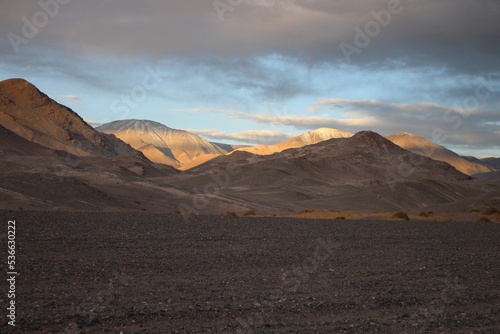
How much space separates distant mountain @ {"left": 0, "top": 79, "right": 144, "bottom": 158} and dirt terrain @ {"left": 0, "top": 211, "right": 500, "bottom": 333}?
313ft

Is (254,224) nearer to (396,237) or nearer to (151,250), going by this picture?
(396,237)

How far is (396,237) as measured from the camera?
19594mm

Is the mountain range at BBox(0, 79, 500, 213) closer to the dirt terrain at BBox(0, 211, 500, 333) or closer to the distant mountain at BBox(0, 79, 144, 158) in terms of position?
the distant mountain at BBox(0, 79, 144, 158)

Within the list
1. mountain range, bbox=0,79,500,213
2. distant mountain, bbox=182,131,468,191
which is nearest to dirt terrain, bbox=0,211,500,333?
mountain range, bbox=0,79,500,213

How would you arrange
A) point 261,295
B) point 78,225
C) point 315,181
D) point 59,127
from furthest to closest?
point 59,127 < point 315,181 < point 78,225 < point 261,295

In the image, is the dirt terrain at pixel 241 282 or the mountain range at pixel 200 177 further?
the mountain range at pixel 200 177

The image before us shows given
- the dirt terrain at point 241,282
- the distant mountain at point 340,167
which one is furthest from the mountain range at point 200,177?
the dirt terrain at point 241,282

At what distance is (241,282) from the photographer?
10.2 m

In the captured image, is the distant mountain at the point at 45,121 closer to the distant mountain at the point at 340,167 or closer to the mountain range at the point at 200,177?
the mountain range at the point at 200,177

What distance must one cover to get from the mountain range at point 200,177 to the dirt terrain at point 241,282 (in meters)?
17.8

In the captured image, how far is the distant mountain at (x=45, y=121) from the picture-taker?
106m

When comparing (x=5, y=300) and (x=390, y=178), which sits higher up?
(x=390, y=178)

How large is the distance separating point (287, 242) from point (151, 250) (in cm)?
514

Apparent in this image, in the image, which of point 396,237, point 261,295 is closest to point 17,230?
point 261,295
